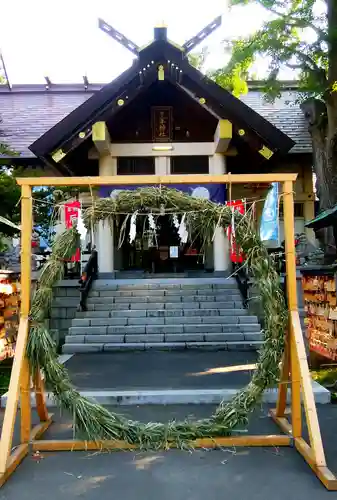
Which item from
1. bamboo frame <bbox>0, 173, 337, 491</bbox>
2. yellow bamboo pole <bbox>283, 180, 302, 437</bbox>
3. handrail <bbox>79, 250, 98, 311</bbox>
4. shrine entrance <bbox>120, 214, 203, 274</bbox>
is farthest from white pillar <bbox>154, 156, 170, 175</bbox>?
yellow bamboo pole <bbox>283, 180, 302, 437</bbox>

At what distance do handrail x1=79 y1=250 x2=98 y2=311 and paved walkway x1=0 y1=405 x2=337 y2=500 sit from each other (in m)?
7.07

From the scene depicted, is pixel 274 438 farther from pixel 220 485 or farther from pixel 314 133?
pixel 314 133

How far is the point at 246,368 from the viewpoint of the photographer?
8.22m

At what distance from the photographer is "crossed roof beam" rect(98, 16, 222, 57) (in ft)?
43.0

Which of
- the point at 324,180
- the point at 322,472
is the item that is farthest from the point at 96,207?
the point at 324,180

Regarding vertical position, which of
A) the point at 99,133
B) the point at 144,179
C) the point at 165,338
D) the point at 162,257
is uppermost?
the point at 99,133

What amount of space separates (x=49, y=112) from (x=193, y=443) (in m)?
19.1

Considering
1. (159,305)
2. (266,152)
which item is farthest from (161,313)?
(266,152)

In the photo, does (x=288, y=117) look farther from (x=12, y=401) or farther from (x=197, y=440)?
(x=12, y=401)

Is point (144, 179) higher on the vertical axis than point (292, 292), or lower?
higher

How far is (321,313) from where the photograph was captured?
9406 mm

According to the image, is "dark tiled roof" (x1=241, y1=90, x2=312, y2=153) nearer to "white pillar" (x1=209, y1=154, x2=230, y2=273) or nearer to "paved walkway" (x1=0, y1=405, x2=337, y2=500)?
"white pillar" (x1=209, y1=154, x2=230, y2=273)

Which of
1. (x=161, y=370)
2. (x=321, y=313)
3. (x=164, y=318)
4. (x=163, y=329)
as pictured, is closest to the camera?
(x=161, y=370)

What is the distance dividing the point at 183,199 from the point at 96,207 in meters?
0.94
